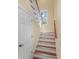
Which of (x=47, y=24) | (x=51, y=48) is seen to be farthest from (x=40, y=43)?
(x=47, y=24)

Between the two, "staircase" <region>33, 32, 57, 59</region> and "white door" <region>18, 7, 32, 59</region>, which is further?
"staircase" <region>33, 32, 57, 59</region>

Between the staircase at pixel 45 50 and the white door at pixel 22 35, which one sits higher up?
the white door at pixel 22 35

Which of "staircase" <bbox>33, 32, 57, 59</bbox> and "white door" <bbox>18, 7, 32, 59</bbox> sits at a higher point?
"white door" <bbox>18, 7, 32, 59</bbox>

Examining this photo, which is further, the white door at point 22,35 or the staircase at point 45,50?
the staircase at point 45,50

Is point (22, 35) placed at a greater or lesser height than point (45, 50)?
greater

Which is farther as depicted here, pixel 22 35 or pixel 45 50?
pixel 45 50
